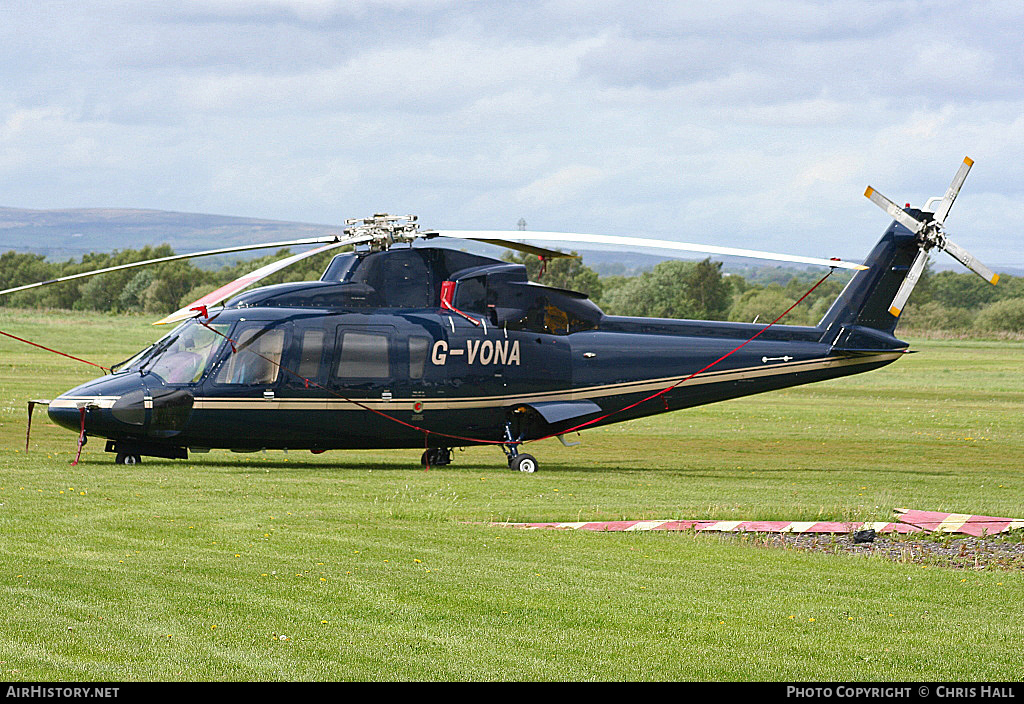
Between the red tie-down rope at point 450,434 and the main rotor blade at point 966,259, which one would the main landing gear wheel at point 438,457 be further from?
the main rotor blade at point 966,259

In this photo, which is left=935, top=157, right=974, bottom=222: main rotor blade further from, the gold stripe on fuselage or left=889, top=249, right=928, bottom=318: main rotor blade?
the gold stripe on fuselage

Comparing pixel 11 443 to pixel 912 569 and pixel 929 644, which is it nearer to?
pixel 912 569

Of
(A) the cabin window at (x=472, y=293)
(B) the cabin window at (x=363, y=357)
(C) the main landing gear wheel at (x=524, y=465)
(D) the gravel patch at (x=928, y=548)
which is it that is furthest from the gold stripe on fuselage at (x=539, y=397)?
(D) the gravel patch at (x=928, y=548)

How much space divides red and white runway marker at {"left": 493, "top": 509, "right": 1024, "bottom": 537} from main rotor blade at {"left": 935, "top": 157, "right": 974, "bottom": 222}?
8.90 meters

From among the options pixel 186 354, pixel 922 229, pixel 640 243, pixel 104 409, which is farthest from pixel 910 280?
pixel 104 409

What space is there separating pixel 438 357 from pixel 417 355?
0.43 m

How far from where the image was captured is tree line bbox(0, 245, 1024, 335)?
125625 millimetres

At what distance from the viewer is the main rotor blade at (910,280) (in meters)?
24.6

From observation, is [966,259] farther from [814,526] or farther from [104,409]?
[104,409]

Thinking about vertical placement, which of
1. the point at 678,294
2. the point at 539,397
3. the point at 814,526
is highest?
the point at 678,294

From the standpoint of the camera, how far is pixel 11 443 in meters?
26.0

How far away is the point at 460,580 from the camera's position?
11719 mm

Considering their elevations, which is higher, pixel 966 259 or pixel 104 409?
pixel 966 259
